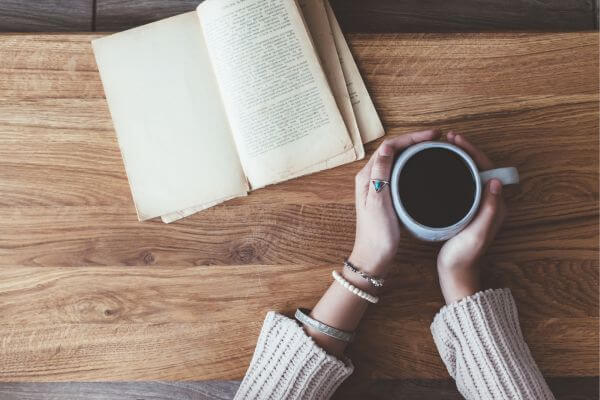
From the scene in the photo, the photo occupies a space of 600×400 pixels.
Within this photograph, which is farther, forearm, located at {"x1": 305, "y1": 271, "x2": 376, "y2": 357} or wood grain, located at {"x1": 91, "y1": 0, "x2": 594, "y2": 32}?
wood grain, located at {"x1": 91, "y1": 0, "x2": 594, "y2": 32}

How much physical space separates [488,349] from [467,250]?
0.44 ft

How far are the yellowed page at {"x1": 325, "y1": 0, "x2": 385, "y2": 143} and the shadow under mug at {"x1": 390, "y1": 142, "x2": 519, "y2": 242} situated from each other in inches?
5.0

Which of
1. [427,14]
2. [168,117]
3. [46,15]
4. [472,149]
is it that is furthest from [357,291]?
[46,15]

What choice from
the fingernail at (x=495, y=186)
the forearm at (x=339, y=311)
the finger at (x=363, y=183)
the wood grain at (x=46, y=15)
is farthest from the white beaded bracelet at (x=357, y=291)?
the wood grain at (x=46, y=15)

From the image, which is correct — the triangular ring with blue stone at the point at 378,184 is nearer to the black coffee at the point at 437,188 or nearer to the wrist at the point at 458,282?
the black coffee at the point at 437,188

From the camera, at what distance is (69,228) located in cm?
67

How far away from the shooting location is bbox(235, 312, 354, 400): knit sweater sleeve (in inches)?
24.9

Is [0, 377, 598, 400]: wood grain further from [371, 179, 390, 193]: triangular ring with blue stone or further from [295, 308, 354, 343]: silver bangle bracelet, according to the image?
[371, 179, 390, 193]: triangular ring with blue stone

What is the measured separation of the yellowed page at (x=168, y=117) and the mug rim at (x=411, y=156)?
0.23m

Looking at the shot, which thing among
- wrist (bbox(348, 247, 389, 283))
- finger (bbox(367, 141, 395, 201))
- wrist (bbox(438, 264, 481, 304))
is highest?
finger (bbox(367, 141, 395, 201))

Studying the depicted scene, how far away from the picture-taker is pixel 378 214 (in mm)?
603

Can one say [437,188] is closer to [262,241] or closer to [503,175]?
[503,175]

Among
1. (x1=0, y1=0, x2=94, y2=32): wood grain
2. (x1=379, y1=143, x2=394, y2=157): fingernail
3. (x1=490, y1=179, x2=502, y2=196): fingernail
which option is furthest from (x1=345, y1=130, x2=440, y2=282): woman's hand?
(x1=0, y1=0, x2=94, y2=32): wood grain

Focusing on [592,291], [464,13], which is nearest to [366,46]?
[464,13]
